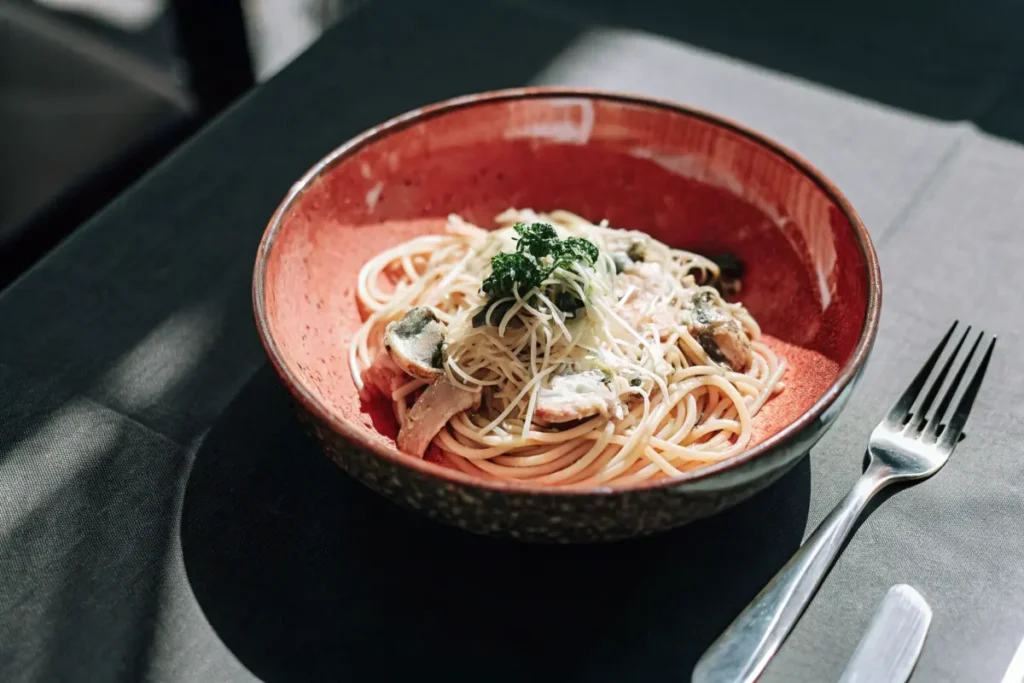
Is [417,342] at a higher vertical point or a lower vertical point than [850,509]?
higher

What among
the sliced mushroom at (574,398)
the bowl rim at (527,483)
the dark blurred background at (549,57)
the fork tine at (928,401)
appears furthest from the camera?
the dark blurred background at (549,57)

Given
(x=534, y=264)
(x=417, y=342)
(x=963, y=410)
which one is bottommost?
(x=963, y=410)

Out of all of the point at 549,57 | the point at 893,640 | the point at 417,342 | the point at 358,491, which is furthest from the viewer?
the point at 549,57

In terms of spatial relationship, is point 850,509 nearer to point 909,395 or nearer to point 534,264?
point 909,395

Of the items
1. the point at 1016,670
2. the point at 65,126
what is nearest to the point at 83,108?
the point at 65,126

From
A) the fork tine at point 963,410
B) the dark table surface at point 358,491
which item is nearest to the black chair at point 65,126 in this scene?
the dark table surface at point 358,491

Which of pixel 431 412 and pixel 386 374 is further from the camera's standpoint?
pixel 386 374

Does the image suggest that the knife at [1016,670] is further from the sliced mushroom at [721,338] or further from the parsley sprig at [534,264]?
the parsley sprig at [534,264]
